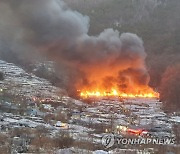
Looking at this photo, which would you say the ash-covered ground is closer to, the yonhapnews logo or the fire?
the yonhapnews logo

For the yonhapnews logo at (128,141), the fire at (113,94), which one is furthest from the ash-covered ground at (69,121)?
the fire at (113,94)

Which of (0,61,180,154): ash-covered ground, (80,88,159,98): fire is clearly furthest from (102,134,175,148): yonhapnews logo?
(80,88,159,98): fire

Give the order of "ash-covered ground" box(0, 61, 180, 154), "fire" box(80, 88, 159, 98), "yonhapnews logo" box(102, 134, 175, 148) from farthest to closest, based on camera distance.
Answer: "fire" box(80, 88, 159, 98) < "yonhapnews logo" box(102, 134, 175, 148) < "ash-covered ground" box(0, 61, 180, 154)

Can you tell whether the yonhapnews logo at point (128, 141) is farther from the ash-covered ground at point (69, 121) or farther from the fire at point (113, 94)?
the fire at point (113, 94)

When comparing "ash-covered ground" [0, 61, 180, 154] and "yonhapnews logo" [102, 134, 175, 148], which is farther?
"yonhapnews logo" [102, 134, 175, 148]

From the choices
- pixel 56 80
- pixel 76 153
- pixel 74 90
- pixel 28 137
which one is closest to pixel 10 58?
pixel 56 80

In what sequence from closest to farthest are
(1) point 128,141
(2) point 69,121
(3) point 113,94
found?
(1) point 128,141 → (2) point 69,121 → (3) point 113,94

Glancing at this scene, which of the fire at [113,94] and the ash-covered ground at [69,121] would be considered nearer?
the ash-covered ground at [69,121]

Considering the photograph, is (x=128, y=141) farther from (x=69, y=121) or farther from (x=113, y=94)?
(x=113, y=94)

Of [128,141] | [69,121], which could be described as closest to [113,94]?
[69,121]
